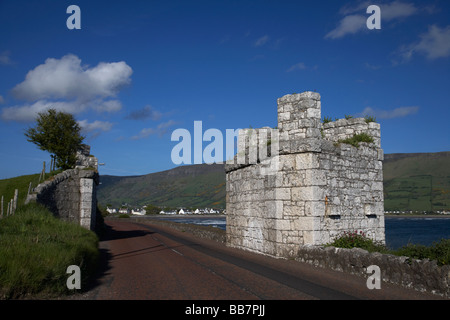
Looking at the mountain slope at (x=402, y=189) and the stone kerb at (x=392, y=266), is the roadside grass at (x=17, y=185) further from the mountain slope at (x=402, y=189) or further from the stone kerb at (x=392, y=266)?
the mountain slope at (x=402, y=189)

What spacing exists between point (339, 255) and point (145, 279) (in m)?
5.44

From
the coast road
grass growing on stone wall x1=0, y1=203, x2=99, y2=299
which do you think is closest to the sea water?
the coast road

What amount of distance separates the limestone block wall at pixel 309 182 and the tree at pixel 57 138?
1392 cm

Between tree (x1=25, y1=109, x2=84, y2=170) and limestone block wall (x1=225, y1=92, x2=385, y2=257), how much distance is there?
13.9m

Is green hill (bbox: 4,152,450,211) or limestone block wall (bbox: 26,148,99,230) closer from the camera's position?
limestone block wall (bbox: 26,148,99,230)

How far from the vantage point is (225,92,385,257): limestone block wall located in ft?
39.2

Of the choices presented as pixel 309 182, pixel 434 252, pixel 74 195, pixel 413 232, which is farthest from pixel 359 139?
pixel 413 232

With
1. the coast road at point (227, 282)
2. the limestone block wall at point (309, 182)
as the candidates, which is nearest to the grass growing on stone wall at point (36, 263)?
the coast road at point (227, 282)

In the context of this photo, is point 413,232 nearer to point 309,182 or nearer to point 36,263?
point 309,182

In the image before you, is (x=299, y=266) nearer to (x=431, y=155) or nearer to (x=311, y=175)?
(x=311, y=175)

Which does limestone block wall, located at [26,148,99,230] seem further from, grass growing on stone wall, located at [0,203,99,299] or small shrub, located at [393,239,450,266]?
small shrub, located at [393,239,450,266]

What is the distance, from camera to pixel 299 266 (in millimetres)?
10758
